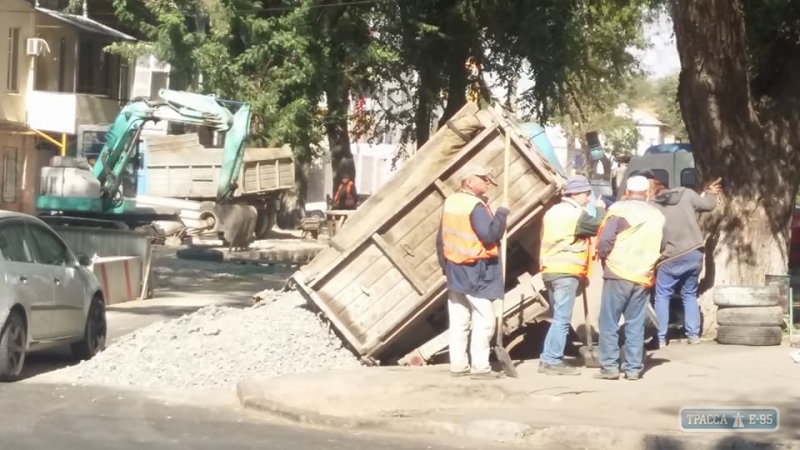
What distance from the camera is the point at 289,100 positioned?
105 feet

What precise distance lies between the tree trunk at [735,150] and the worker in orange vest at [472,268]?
148 inches

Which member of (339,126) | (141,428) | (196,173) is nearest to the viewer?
(141,428)

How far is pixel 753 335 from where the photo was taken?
1337 cm

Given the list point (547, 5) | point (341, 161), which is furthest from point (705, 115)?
point (341, 161)

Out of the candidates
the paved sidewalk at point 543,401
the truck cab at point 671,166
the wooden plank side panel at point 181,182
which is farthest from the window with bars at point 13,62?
the paved sidewalk at point 543,401

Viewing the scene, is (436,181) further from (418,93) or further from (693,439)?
(418,93)

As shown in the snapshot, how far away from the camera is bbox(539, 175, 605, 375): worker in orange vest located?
11211mm

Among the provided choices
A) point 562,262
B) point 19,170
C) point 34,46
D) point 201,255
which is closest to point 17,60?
point 34,46

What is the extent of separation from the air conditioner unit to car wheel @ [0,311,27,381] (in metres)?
30.6

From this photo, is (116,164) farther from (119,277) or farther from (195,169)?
(119,277)

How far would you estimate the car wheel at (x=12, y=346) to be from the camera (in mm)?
11266

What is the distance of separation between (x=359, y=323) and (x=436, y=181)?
A: 1439 millimetres

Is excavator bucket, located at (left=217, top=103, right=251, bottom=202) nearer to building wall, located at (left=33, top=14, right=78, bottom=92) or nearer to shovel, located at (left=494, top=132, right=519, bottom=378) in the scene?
building wall, located at (left=33, top=14, right=78, bottom=92)

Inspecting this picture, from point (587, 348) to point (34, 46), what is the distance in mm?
32116
